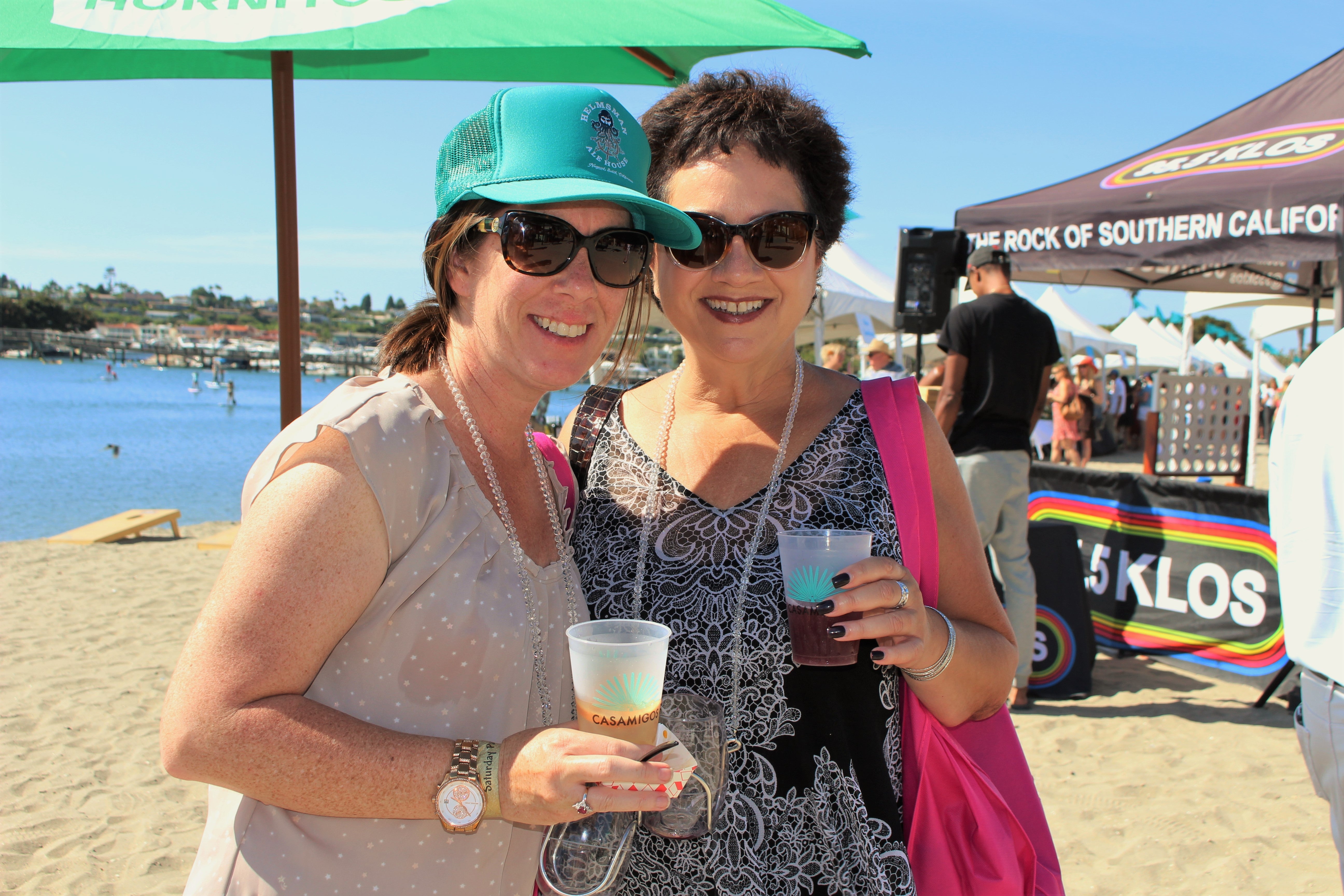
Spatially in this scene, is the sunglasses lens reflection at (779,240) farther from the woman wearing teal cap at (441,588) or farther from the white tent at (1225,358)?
the white tent at (1225,358)

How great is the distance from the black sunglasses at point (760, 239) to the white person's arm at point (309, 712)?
853mm

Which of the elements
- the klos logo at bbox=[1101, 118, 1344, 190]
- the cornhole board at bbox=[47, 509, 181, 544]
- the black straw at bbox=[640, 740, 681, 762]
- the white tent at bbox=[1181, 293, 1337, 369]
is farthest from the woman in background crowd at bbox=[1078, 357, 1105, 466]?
the black straw at bbox=[640, 740, 681, 762]

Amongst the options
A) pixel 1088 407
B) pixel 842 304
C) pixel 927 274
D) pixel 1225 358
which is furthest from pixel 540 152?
pixel 1225 358

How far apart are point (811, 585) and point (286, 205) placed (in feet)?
7.63

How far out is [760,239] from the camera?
5.66 feet

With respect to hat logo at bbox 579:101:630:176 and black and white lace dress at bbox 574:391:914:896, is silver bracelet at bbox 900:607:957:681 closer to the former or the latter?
black and white lace dress at bbox 574:391:914:896

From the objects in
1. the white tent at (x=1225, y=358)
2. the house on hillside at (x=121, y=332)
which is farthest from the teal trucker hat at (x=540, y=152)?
the house on hillside at (x=121, y=332)

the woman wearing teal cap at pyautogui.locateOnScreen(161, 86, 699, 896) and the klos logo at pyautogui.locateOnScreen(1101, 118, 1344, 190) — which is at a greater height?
the klos logo at pyautogui.locateOnScreen(1101, 118, 1344, 190)

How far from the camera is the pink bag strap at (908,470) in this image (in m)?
1.62

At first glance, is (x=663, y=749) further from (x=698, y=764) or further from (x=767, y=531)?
(x=767, y=531)

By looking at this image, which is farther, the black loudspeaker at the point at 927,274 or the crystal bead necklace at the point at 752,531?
the black loudspeaker at the point at 927,274

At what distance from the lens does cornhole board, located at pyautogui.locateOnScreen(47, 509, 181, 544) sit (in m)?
11.3

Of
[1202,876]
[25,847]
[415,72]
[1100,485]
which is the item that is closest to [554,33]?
[415,72]

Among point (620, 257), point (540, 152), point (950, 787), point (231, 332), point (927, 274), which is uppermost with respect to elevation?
point (231, 332)
